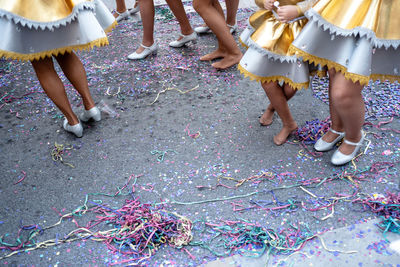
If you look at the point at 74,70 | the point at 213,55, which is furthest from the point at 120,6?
the point at 74,70

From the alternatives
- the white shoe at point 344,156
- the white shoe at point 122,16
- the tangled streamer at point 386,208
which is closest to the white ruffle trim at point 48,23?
the white shoe at point 344,156

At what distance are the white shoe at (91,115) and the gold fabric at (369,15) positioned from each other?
5.46 feet

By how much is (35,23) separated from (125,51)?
1.76 metres

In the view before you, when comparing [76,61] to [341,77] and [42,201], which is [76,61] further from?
[341,77]

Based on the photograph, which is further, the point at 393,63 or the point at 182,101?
the point at 182,101

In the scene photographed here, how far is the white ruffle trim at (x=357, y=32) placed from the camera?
4.78 feet

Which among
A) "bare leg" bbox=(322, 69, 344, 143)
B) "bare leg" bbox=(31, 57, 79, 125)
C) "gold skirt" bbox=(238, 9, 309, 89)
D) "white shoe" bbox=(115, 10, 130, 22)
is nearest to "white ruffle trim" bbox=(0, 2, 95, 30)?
"bare leg" bbox=(31, 57, 79, 125)

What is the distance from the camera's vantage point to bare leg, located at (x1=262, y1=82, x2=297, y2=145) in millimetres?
2002

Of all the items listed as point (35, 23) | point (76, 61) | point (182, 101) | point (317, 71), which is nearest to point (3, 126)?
point (76, 61)

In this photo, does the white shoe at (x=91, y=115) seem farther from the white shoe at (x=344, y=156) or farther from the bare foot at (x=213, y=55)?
the white shoe at (x=344, y=156)

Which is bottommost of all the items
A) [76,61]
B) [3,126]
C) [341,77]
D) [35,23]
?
[3,126]

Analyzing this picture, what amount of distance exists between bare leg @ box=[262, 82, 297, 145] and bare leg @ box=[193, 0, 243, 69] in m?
1.07

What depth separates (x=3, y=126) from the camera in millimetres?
2518

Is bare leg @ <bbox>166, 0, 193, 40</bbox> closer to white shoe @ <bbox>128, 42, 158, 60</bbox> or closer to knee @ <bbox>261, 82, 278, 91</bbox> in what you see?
white shoe @ <bbox>128, 42, 158, 60</bbox>
